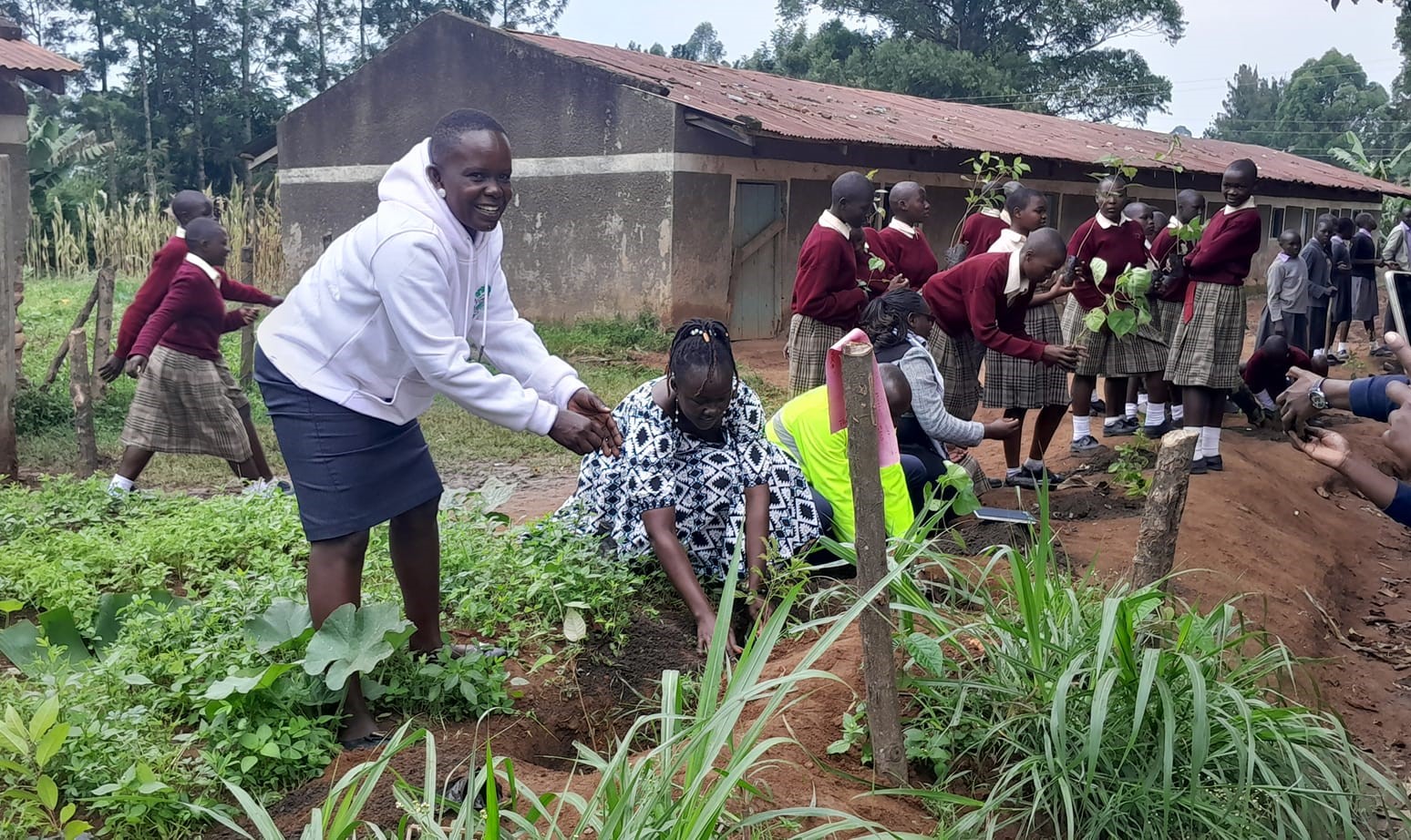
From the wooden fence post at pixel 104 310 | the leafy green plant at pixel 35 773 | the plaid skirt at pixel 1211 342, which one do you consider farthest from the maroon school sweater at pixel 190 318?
the plaid skirt at pixel 1211 342

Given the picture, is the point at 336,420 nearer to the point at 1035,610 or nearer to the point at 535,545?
the point at 535,545

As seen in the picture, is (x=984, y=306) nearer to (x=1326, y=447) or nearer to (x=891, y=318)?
(x=891, y=318)

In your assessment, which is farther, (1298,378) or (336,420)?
(1298,378)

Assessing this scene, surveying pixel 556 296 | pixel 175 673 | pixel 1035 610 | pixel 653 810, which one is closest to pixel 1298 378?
pixel 1035 610

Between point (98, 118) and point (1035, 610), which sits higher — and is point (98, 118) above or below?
above

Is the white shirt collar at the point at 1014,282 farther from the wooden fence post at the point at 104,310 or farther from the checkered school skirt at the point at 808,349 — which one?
the wooden fence post at the point at 104,310

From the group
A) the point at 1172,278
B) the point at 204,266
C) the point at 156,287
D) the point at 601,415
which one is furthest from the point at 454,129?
the point at 1172,278

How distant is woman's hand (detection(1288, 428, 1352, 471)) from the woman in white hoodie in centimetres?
202

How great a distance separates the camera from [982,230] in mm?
7711

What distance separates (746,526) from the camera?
387 cm

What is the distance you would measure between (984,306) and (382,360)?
12.4 ft

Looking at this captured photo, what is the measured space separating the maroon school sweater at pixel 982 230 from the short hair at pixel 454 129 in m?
5.27

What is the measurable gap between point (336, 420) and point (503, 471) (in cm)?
460

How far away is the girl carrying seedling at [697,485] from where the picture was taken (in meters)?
3.62
